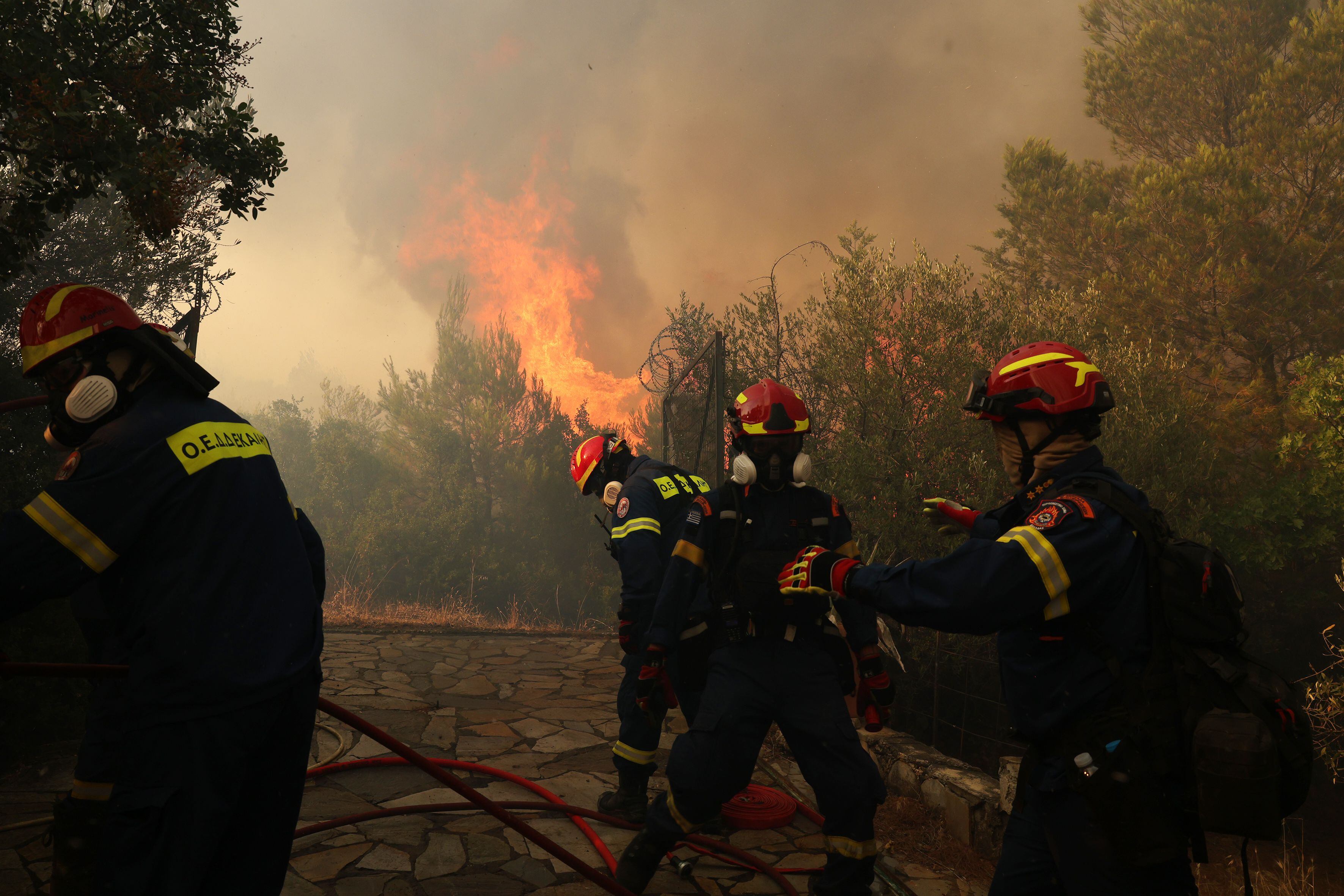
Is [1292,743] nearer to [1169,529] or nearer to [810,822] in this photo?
[1169,529]

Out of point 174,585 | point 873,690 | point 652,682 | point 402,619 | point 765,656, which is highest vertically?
point 174,585

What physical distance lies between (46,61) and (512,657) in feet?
25.4

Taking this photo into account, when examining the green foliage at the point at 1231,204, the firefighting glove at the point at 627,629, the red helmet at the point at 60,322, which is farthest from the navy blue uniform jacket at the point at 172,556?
the green foliage at the point at 1231,204

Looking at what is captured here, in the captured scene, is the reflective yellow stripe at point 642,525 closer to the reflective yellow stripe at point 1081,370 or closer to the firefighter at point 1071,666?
the firefighter at point 1071,666

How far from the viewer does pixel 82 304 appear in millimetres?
2129

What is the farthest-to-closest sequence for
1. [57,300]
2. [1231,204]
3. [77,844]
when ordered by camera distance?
[1231,204] < [77,844] < [57,300]

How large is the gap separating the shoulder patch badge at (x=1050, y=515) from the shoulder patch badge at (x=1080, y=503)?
0.02 metres

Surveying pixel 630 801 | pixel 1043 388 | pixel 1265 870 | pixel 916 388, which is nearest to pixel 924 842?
pixel 630 801

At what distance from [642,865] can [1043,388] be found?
2702mm

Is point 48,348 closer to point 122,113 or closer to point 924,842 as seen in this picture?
point 122,113

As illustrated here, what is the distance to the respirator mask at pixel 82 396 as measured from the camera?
6.59 ft

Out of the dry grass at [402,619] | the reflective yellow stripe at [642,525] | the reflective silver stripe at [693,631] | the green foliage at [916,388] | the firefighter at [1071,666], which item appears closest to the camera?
the firefighter at [1071,666]

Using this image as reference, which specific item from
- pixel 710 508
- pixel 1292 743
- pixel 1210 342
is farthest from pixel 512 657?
pixel 1210 342

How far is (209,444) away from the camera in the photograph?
2.05 meters
